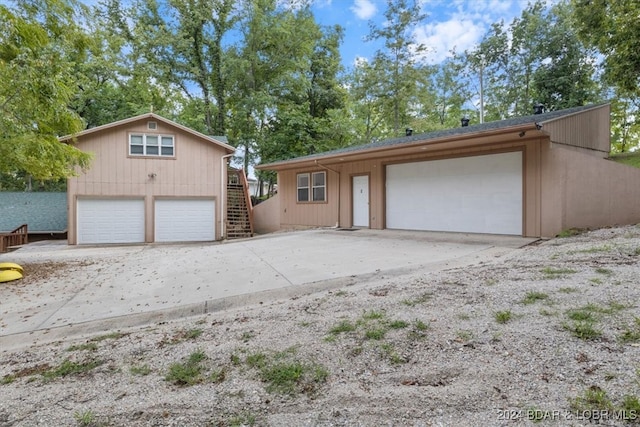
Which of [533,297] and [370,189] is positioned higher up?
[370,189]

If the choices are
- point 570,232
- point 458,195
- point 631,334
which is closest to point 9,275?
point 631,334

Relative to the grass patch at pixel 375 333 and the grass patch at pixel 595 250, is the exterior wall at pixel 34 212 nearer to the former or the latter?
the grass patch at pixel 375 333

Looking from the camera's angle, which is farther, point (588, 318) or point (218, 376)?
point (588, 318)

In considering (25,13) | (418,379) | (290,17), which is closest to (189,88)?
(290,17)

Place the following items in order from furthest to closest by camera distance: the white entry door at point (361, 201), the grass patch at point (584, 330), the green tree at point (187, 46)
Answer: the green tree at point (187, 46)
the white entry door at point (361, 201)
the grass patch at point (584, 330)

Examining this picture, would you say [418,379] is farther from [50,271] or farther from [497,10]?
[497,10]

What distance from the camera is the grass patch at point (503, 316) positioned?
9.33ft

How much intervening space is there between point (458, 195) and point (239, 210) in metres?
9.65

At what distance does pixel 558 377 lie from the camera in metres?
2.03

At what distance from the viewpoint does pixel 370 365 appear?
238cm

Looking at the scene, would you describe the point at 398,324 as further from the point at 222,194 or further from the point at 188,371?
the point at 222,194

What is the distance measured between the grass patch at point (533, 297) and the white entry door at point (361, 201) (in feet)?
27.7

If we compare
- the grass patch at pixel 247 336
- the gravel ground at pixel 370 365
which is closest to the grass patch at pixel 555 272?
the gravel ground at pixel 370 365

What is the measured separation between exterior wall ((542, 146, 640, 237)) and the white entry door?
209 inches
